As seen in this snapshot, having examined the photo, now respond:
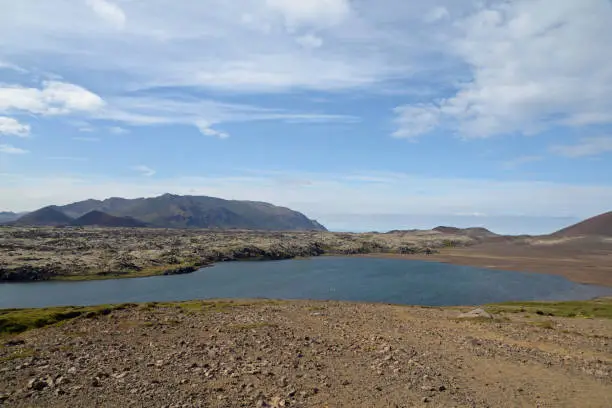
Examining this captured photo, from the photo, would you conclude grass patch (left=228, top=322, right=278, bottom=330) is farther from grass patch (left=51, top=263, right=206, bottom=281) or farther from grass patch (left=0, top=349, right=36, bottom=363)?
grass patch (left=51, top=263, right=206, bottom=281)

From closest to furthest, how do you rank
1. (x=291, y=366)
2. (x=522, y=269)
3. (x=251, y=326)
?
(x=291, y=366)
(x=251, y=326)
(x=522, y=269)

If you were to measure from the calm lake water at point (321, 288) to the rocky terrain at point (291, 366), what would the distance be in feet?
169

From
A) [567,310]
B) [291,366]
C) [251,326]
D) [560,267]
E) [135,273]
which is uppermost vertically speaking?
[291,366]

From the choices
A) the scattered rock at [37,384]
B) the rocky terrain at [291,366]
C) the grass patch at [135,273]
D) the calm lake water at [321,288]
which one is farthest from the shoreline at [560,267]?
the scattered rock at [37,384]

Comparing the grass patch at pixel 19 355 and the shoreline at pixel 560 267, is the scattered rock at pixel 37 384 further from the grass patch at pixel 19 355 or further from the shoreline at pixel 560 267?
the shoreline at pixel 560 267

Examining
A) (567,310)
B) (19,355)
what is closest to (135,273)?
(567,310)

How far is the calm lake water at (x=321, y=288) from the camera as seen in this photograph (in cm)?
8488

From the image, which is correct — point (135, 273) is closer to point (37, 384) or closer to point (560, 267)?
point (37, 384)

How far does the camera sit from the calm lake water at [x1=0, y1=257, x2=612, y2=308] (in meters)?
84.9

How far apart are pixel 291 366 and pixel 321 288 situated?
7726 centimetres

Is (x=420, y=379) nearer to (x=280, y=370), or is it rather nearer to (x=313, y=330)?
(x=280, y=370)

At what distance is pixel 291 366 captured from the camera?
822 inches

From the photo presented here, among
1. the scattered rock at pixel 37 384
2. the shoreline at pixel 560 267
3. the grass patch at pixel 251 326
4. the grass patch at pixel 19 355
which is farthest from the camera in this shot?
the shoreline at pixel 560 267

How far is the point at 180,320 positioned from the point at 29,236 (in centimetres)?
19240
